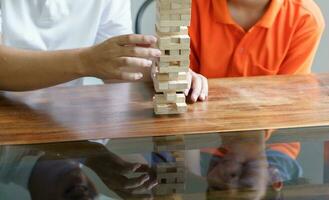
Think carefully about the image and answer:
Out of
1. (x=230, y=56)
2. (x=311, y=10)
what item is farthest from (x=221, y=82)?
(x=311, y=10)

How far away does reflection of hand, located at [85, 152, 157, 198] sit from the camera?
2.41 ft

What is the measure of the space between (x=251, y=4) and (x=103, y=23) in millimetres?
325

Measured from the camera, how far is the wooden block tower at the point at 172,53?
0.86 metres

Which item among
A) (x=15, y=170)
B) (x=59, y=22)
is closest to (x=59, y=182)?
(x=15, y=170)

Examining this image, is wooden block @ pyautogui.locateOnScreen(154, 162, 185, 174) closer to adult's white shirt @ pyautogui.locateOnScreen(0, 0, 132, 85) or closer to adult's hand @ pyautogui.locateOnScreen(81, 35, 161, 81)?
adult's hand @ pyautogui.locateOnScreen(81, 35, 161, 81)

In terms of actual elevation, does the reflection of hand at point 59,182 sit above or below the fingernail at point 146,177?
above

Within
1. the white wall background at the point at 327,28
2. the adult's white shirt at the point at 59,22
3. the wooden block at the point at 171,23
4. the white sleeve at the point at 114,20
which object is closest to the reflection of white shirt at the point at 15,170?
the wooden block at the point at 171,23

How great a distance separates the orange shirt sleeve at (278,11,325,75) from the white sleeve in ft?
1.18

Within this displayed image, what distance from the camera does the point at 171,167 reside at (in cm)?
80

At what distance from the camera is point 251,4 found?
4.06 ft

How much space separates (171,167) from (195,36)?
1.73ft

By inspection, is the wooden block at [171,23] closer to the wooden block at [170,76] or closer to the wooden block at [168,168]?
the wooden block at [170,76]

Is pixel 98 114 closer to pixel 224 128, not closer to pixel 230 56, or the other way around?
pixel 224 128

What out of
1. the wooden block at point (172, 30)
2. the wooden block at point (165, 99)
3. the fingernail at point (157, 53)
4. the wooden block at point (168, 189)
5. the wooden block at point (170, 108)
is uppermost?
the wooden block at point (172, 30)
